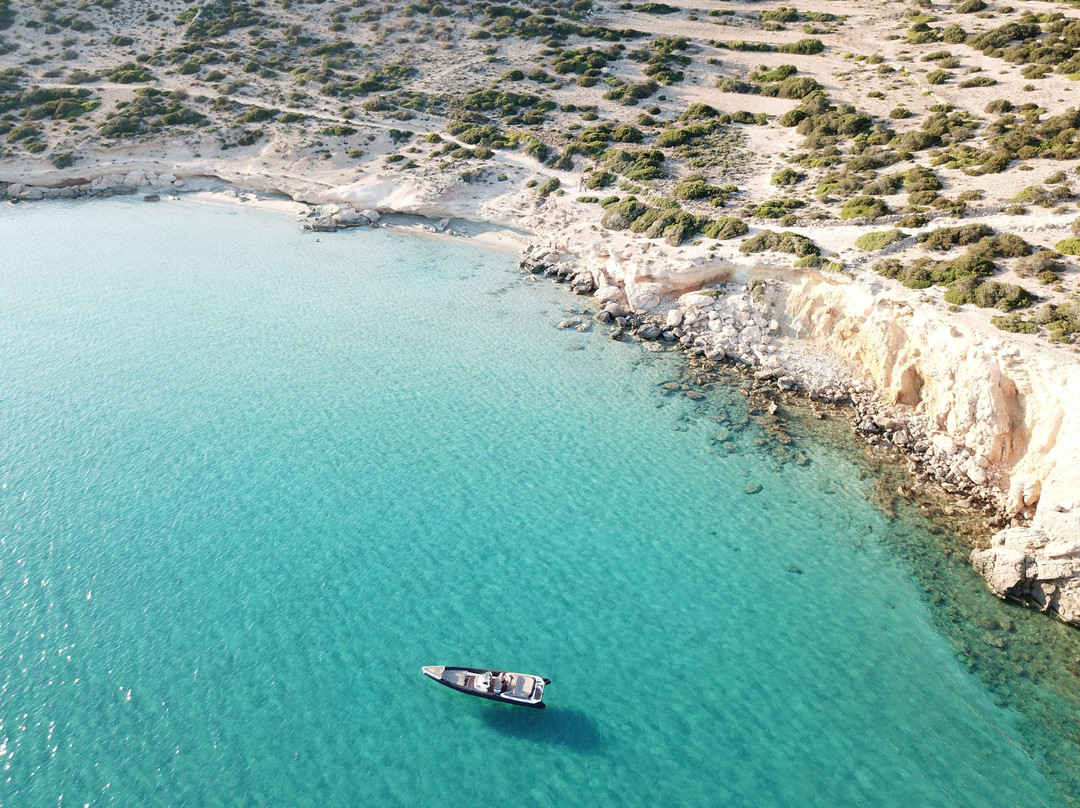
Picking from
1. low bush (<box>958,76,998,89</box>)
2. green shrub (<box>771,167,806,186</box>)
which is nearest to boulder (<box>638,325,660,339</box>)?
green shrub (<box>771,167,806,186</box>)

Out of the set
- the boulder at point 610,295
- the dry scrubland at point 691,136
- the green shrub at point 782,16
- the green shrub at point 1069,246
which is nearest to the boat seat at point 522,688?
the dry scrubland at point 691,136

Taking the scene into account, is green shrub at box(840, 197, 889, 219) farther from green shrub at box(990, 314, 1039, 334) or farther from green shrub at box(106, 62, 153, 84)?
green shrub at box(106, 62, 153, 84)

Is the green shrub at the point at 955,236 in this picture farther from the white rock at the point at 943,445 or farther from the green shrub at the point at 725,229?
the white rock at the point at 943,445

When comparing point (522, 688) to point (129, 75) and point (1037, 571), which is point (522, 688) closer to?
point (1037, 571)

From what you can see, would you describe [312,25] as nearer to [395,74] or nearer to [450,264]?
[395,74]

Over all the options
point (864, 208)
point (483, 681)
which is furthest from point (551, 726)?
point (864, 208)

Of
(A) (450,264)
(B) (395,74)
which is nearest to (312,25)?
(B) (395,74)
